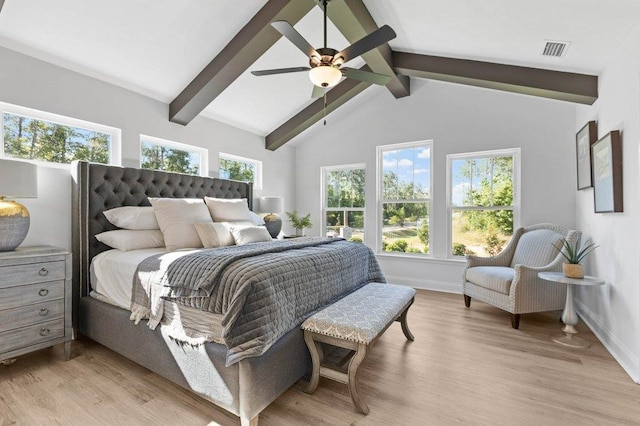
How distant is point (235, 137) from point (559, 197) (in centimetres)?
445

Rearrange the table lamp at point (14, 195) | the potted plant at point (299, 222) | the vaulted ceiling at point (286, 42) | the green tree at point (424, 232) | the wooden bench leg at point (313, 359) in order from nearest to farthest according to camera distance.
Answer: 1. the wooden bench leg at point (313, 359)
2. the table lamp at point (14, 195)
3. the vaulted ceiling at point (286, 42)
4. the green tree at point (424, 232)
5. the potted plant at point (299, 222)

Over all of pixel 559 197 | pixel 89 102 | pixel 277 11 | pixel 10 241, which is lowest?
pixel 10 241

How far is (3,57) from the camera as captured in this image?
2.51 meters

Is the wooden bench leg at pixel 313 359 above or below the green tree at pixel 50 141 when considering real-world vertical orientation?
below

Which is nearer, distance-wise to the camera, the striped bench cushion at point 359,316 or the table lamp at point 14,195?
the striped bench cushion at point 359,316

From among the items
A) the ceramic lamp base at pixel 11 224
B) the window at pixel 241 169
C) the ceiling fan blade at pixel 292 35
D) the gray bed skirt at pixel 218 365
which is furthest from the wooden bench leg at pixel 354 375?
the window at pixel 241 169

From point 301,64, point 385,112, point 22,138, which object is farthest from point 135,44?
point 385,112

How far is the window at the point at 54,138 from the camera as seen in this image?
268cm

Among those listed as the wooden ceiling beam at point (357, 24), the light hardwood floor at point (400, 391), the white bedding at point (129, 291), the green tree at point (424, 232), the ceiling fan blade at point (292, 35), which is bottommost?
the light hardwood floor at point (400, 391)

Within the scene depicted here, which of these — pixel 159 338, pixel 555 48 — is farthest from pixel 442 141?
pixel 159 338

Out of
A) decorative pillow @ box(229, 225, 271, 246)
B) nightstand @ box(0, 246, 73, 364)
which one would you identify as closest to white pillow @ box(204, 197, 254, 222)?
decorative pillow @ box(229, 225, 271, 246)

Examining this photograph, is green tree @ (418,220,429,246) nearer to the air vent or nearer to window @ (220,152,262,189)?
the air vent

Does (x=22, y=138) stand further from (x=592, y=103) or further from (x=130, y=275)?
(x=592, y=103)

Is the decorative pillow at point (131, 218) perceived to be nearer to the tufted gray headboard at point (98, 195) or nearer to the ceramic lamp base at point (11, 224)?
the tufted gray headboard at point (98, 195)
